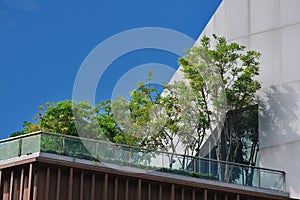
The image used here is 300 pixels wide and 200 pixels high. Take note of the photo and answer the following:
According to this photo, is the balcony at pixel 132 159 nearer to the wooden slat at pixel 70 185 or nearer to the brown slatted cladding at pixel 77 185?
the brown slatted cladding at pixel 77 185

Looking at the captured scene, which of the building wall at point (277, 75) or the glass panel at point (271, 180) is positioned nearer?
the glass panel at point (271, 180)

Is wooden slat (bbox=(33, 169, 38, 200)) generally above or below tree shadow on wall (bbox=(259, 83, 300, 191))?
below

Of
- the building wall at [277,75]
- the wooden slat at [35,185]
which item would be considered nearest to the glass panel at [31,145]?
the wooden slat at [35,185]

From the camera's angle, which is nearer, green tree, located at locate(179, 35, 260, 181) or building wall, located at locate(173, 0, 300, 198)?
building wall, located at locate(173, 0, 300, 198)

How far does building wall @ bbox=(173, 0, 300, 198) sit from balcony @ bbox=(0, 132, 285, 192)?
1122 millimetres

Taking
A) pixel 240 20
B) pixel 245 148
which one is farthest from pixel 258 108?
pixel 240 20

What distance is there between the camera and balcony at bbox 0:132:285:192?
27609 millimetres

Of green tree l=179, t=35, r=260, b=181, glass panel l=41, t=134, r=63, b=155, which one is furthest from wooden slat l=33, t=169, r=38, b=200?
green tree l=179, t=35, r=260, b=181

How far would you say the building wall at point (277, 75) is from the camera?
3353cm

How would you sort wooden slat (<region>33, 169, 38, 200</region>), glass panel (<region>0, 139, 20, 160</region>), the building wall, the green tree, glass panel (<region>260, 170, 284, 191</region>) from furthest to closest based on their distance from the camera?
the green tree < the building wall < glass panel (<region>260, 170, 284, 191</region>) < glass panel (<region>0, 139, 20, 160</region>) < wooden slat (<region>33, 169, 38, 200</region>)

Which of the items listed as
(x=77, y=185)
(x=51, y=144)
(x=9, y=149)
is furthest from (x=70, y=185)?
(x=9, y=149)

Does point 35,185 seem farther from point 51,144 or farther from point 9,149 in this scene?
point 9,149

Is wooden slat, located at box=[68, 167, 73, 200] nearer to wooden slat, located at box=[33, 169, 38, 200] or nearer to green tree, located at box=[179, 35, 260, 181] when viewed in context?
wooden slat, located at box=[33, 169, 38, 200]

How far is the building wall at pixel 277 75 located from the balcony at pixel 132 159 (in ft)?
3.68
